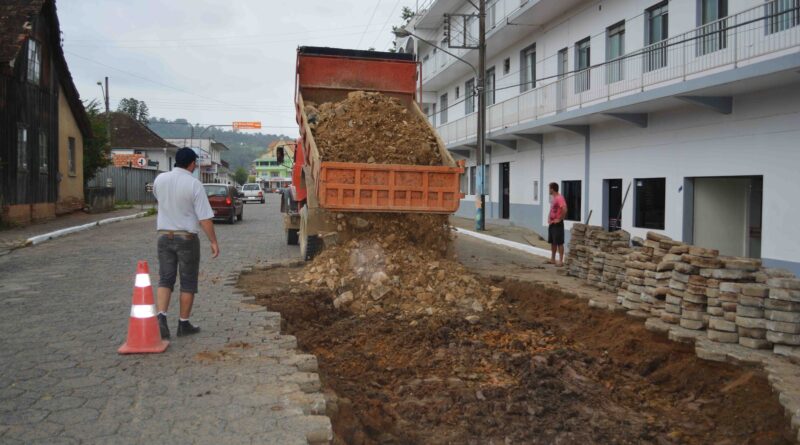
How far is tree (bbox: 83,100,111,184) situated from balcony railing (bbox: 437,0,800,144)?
19564mm

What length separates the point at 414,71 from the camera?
1219cm

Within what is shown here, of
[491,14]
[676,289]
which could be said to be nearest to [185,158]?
[676,289]

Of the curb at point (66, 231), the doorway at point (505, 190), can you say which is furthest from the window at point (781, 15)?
the curb at point (66, 231)

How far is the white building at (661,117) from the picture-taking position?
10953 mm

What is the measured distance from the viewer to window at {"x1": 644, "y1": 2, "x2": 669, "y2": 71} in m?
14.0

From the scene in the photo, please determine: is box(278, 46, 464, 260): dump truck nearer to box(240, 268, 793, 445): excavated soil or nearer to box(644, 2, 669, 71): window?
box(240, 268, 793, 445): excavated soil

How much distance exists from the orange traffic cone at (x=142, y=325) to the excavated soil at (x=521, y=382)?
1.47 metres

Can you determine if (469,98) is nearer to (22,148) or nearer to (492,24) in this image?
(492,24)

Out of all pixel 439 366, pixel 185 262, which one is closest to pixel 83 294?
pixel 185 262

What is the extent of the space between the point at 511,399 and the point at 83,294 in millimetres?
6222

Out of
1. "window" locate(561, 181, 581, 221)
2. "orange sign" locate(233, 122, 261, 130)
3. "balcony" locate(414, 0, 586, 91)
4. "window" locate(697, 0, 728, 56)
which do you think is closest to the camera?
"window" locate(697, 0, 728, 56)

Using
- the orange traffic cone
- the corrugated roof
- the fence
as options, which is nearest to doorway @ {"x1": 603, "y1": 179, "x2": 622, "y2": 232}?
the orange traffic cone

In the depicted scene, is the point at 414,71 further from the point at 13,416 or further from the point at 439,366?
the point at 13,416

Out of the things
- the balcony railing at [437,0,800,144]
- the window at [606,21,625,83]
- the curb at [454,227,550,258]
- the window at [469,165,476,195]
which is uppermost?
the window at [606,21,625,83]
